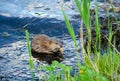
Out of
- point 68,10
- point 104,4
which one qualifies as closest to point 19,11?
point 68,10

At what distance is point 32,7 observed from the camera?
27.8 feet

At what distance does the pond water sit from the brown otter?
0.15m

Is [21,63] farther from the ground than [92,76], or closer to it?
closer to it

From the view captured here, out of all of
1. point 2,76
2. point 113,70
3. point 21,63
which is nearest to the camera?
point 113,70

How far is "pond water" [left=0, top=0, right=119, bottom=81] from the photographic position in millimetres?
5459

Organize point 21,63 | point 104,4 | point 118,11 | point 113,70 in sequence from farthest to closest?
point 104,4 → point 118,11 → point 21,63 → point 113,70

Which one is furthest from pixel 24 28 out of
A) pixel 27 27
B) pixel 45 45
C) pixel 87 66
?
pixel 87 66

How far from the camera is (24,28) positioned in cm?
718

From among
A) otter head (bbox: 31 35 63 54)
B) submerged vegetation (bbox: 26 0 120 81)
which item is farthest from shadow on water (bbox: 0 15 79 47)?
submerged vegetation (bbox: 26 0 120 81)

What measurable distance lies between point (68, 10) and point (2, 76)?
342cm

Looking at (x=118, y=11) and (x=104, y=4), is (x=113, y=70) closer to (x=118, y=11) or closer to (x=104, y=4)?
(x=118, y=11)

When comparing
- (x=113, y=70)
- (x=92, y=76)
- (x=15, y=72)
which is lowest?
(x=15, y=72)

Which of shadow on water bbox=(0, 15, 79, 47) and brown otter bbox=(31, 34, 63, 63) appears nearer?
brown otter bbox=(31, 34, 63, 63)

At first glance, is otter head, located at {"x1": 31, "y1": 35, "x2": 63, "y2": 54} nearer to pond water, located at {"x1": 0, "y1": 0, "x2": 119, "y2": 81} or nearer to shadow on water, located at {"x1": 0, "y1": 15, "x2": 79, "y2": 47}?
pond water, located at {"x1": 0, "y1": 0, "x2": 119, "y2": 81}
